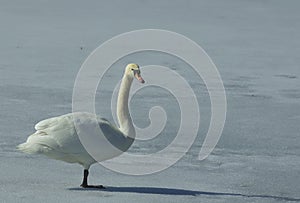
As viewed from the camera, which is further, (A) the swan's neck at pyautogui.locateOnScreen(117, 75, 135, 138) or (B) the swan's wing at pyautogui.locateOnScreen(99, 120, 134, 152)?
(A) the swan's neck at pyautogui.locateOnScreen(117, 75, 135, 138)

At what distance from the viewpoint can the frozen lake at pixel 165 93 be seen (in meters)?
5.26

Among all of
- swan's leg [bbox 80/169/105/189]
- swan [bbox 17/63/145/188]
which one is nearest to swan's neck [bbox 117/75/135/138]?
swan [bbox 17/63/145/188]

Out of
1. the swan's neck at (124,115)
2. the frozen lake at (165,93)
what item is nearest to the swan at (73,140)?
the swan's neck at (124,115)

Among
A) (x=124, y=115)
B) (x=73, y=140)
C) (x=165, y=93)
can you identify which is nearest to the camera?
(x=73, y=140)

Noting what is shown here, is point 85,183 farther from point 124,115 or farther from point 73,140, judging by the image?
point 124,115

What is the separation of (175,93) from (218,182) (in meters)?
3.64

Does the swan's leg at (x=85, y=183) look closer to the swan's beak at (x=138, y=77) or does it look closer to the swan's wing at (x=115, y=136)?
the swan's wing at (x=115, y=136)

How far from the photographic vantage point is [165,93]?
29.8 ft

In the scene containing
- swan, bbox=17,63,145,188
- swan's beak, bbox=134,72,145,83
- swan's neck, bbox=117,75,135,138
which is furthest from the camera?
swan's beak, bbox=134,72,145,83

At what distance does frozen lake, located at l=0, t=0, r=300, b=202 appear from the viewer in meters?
5.26

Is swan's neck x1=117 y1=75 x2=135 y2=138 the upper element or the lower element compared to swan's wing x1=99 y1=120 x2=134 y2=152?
upper

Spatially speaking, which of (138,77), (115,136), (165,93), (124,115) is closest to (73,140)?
(115,136)

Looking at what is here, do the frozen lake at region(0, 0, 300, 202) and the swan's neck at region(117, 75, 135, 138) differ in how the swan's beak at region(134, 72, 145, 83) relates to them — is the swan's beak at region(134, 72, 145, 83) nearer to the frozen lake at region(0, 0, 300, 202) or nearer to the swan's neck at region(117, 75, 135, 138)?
the swan's neck at region(117, 75, 135, 138)

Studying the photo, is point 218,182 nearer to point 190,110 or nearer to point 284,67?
point 190,110
